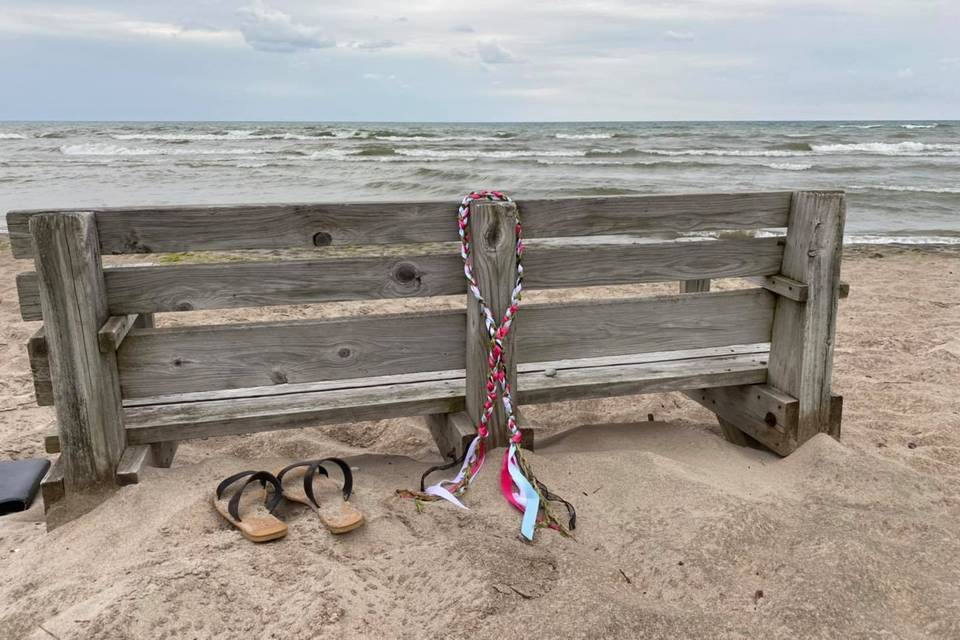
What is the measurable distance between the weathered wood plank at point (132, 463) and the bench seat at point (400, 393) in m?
0.04

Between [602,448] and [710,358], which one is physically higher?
[710,358]

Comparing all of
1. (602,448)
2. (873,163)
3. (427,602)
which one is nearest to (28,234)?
(427,602)

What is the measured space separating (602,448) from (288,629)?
1997 mm

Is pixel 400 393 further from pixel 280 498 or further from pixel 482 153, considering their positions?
pixel 482 153

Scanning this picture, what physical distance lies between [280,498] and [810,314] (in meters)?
2.58

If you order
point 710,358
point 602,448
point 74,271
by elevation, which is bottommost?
point 602,448

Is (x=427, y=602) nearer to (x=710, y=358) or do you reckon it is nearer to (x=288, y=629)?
(x=288, y=629)

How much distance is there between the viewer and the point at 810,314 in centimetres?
358

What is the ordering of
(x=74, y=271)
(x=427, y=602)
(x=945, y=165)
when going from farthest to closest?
(x=945, y=165) → (x=74, y=271) → (x=427, y=602)

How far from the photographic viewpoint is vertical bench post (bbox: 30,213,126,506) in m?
2.83

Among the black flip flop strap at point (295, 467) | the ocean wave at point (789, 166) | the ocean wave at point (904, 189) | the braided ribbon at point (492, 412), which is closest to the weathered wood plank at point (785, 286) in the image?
the braided ribbon at point (492, 412)

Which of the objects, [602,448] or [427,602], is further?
[602,448]

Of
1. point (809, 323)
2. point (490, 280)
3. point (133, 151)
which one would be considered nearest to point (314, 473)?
point (490, 280)

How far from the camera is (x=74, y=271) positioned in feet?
9.36
